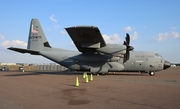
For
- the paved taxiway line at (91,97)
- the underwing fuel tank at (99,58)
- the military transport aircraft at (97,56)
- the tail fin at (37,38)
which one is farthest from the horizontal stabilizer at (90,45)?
the paved taxiway line at (91,97)

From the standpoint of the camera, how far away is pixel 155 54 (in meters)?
25.5

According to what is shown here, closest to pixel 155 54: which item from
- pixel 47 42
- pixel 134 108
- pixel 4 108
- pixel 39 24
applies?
pixel 47 42

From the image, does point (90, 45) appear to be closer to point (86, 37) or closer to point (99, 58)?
point (86, 37)

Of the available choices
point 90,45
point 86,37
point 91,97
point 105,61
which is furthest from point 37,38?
point 91,97

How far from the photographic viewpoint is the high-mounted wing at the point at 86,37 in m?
18.7

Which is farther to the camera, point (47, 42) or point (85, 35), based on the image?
point (47, 42)

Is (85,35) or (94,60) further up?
(85,35)

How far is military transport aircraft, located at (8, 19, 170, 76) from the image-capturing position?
72.7ft

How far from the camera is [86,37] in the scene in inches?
805

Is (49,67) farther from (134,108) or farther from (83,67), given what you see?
(134,108)

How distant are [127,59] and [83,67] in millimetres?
6569

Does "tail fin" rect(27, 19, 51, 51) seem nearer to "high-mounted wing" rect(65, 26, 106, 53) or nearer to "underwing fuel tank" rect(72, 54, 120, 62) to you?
"high-mounted wing" rect(65, 26, 106, 53)

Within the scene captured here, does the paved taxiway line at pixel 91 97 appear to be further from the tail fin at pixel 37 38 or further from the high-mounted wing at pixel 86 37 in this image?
the tail fin at pixel 37 38

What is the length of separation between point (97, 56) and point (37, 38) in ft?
33.7
